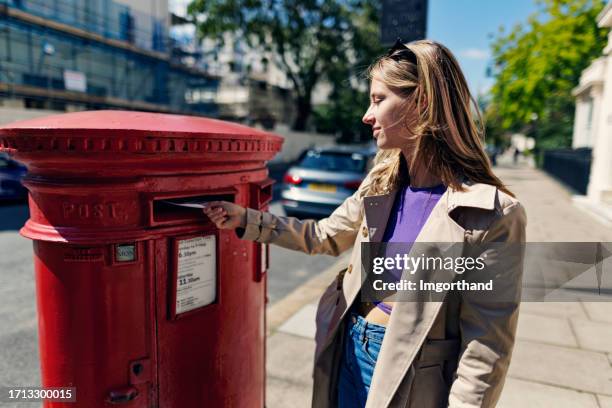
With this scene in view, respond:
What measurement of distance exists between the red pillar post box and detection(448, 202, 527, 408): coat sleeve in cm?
89

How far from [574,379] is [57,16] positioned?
2458 centimetres

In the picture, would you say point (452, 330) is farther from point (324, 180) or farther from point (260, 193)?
point (324, 180)

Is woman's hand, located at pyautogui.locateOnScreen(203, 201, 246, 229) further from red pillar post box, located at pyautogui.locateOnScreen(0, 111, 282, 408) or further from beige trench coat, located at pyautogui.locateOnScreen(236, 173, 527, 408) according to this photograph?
beige trench coat, located at pyautogui.locateOnScreen(236, 173, 527, 408)

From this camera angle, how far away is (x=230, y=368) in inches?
70.9

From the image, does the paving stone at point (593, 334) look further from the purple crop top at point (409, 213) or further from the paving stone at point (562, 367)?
the purple crop top at point (409, 213)

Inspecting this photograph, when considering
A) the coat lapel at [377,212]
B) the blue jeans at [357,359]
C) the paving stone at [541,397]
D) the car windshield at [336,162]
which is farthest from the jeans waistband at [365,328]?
the car windshield at [336,162]

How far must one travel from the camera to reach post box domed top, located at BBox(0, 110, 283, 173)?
4.28 feet

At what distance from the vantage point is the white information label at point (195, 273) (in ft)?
5.12

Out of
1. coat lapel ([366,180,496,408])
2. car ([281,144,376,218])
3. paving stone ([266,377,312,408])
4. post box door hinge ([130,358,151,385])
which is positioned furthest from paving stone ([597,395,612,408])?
car ([281,144,376,218])

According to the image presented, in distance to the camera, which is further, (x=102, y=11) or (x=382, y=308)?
(x=102, y=11)

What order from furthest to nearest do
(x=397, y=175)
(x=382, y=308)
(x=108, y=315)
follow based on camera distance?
1. (x=397, y=175)
2. (x=382, y=308)
3. (x=108, y=315)

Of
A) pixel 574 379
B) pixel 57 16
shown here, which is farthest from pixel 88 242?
pixel 57 16

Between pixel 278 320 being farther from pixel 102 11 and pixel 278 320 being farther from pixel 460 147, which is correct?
pixel 102 11

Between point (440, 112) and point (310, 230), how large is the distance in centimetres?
69
